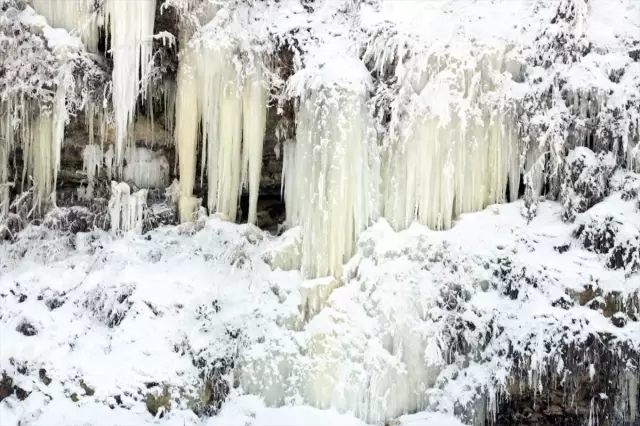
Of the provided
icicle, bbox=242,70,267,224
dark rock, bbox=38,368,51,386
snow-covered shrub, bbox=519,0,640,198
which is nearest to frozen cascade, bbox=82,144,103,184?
icicle, bbox=242,70,267,224

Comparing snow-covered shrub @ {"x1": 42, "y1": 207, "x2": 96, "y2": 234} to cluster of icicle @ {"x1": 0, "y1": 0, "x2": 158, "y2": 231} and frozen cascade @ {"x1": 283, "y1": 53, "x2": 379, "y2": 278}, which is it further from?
frozen cascade @ {"x1": 283, "y1": 53, "x2": 379, "y2": 278}

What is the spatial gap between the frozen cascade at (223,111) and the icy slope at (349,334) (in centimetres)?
110

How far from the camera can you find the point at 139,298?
24.1 feet

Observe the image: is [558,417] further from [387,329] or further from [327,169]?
[327,169]

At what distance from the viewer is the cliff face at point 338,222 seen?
6.55 m

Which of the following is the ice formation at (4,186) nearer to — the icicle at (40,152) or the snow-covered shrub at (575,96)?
the icicle at (40,152)

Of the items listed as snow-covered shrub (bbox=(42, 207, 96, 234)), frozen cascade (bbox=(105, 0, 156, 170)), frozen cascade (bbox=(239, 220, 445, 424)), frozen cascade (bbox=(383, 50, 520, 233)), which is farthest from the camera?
snow-covered shrub (bbox=(42, 207, 96, 234))

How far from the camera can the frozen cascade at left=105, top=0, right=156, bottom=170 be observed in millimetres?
7547

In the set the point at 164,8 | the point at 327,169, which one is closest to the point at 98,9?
the point at 164,8

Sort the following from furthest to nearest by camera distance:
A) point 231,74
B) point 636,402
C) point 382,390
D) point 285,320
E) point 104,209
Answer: point 104,209 < point 231,74 < point 285,320 < point 382,390 < point 636,402

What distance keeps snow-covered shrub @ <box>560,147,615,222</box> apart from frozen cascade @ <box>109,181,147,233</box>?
198 inches

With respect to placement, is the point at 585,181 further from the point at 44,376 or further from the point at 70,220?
the point at 70,220

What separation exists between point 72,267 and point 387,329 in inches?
149

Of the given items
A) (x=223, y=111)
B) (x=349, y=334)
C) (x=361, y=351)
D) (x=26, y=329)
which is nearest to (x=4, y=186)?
(x=26, y=329)
